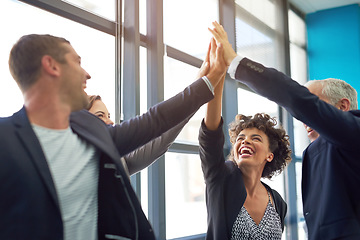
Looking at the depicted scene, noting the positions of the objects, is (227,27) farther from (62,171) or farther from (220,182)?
(62,171)

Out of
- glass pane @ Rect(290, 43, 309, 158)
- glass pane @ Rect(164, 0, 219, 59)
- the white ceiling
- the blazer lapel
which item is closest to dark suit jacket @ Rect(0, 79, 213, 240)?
the blazer lapel

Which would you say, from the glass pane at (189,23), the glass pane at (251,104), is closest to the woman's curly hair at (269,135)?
the glass pane at (189,23)

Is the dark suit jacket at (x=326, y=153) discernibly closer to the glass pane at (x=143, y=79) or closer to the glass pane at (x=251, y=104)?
the glass pane at (x=143, y=79)

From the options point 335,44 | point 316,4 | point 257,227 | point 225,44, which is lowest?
point 257,227

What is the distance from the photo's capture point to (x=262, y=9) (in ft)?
18.6

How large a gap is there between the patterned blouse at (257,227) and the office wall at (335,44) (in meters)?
5.03

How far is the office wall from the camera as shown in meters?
6.59

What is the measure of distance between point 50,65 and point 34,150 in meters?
0.23

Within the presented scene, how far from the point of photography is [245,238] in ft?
6.45

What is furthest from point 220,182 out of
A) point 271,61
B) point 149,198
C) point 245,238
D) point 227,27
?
point 271,61

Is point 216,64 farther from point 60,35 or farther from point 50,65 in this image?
point 60,35

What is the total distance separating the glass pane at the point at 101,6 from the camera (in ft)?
10.1

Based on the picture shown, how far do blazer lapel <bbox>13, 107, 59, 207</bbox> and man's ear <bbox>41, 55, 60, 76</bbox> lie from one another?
0.14 m

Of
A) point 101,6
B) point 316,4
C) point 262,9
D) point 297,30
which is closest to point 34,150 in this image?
point 101,6
